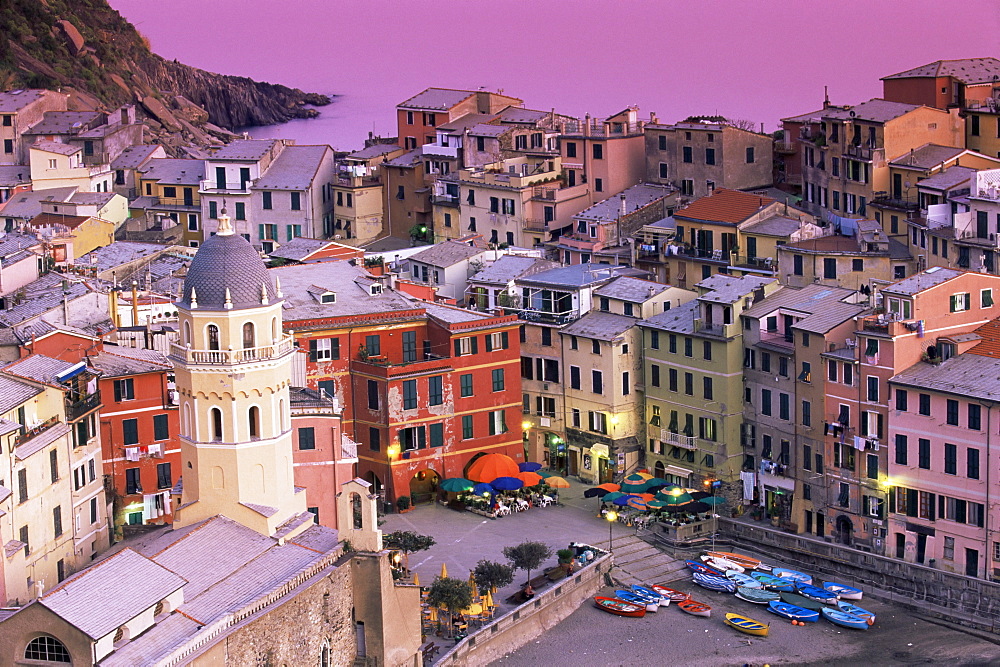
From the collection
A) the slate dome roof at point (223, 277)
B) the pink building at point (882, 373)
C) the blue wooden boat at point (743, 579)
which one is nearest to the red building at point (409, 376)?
the blue wooden boat at point (743, 579)

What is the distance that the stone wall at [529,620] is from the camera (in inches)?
2765

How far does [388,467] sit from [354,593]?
20.3 meters

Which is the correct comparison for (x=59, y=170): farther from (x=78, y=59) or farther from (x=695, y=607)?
(x=695, y=607)

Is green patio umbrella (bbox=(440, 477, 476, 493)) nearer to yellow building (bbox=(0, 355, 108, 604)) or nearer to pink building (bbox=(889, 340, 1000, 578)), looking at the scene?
yellow building (bbox=(0, 355, 108, 604))

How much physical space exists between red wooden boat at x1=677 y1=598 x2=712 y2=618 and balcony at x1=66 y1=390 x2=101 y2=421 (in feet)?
70.0

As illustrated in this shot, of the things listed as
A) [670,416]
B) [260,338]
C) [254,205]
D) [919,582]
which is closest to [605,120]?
[254,205]

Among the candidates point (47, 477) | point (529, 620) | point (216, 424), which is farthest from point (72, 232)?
point (216, 424)

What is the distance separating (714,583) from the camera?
77.6 meters

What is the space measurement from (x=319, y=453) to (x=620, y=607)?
11698 millimetres

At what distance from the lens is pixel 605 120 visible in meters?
114

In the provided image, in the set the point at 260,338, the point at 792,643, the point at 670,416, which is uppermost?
the point at 260,338

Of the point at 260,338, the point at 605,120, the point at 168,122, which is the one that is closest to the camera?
the point at 260,338

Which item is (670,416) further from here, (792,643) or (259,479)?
(259,479)

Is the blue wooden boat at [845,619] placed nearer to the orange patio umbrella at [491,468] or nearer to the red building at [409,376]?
the orange patio umbrella at [491,468]
